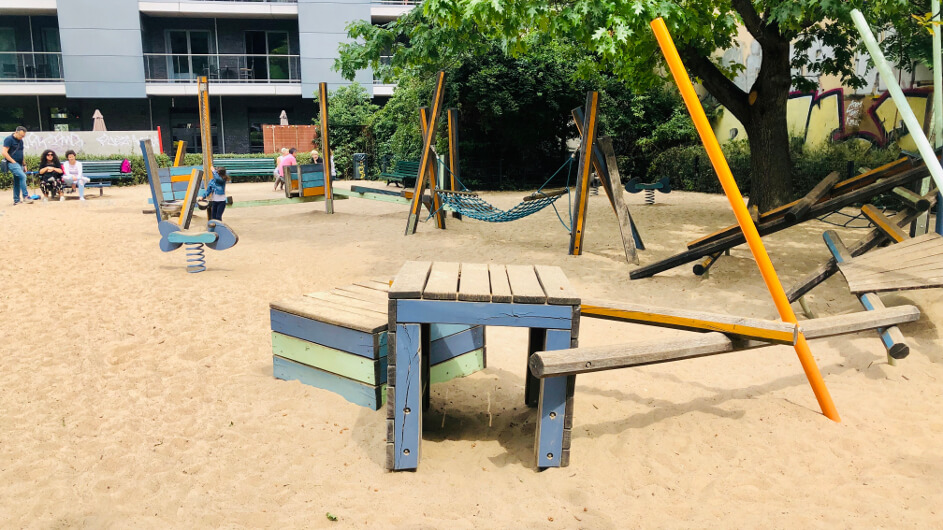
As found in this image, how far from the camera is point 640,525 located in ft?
8.72

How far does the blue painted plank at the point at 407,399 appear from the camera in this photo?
2932mm

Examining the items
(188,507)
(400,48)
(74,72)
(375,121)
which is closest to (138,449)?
(188,507)

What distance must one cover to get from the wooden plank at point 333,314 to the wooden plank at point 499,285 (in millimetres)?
676

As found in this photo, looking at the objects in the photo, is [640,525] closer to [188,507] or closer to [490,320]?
[490,320]

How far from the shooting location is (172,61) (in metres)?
24.9

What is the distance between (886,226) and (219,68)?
24471mm

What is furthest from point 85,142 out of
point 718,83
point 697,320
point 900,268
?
point 900,268

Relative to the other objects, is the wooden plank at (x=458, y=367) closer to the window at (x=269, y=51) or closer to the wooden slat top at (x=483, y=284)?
the wooden slat top at (x=483, y=284)

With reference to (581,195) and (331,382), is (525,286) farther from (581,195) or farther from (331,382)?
(581,195)

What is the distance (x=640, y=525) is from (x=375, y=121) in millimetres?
20673

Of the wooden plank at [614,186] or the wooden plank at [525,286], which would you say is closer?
the wooden plank at [525,286]

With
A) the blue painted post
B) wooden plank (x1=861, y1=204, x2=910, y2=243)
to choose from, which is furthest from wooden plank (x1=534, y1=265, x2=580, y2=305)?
wooden plank (x1=861, y1=204, x2=910, y2=243)

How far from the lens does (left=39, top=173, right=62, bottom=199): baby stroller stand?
14258 mm

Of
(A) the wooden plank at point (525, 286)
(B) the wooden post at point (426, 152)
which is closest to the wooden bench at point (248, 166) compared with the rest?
(B) the wooden post at point (426, 152)
